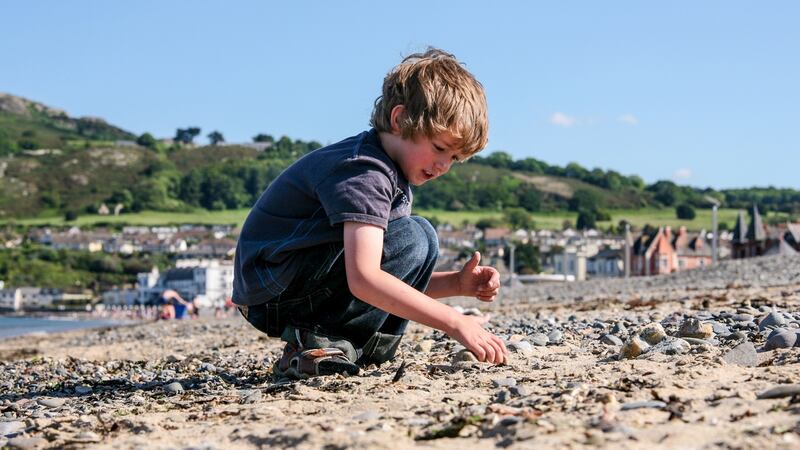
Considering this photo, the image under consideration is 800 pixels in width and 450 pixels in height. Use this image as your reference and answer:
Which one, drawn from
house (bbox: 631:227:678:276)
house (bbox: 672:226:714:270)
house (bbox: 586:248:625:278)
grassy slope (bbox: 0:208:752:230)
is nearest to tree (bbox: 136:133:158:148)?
grassy slope (bbox: 0:208:752:230)

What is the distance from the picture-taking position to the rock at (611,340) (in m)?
4.75

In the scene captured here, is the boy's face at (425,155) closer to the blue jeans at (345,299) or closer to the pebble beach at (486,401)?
the blue jeans at (345,299)

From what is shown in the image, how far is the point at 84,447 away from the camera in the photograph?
2.93 m

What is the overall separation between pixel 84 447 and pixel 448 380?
1312 millimetres

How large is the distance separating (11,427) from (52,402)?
857mm

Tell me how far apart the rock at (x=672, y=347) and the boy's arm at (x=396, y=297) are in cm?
74

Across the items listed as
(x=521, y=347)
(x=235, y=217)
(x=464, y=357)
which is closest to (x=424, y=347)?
(x=521, y=347)

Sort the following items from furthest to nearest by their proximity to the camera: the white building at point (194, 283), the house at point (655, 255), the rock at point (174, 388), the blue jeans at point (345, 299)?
the white building at point (194, 283), the house at point (655, 255), the rock at point (174, 388), the blue jeans at point (345, 299)

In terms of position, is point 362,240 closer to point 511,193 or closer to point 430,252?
point 430,252

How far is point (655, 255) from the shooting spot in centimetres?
6712

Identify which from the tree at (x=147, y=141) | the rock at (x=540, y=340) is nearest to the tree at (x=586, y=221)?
the tree at (x=147, y=141)

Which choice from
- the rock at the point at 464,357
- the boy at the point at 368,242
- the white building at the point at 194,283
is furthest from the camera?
the white building at the point at 194,283

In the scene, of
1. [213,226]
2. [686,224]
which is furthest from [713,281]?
[213,226]

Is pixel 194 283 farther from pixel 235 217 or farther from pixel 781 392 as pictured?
pixel 781 392
